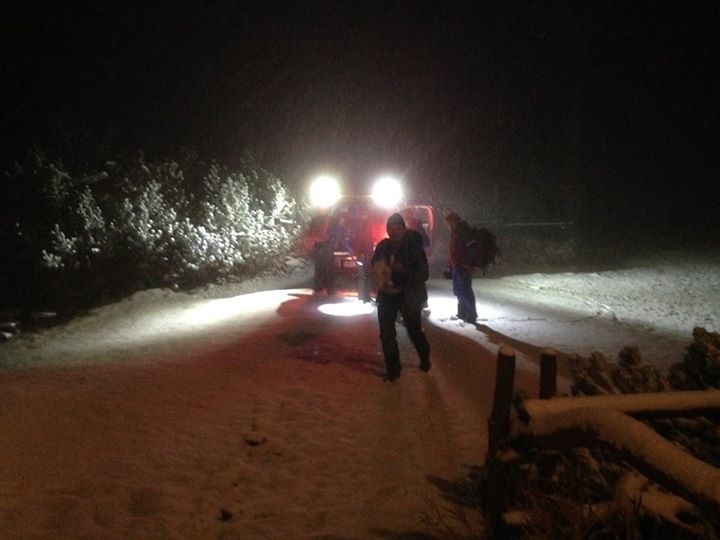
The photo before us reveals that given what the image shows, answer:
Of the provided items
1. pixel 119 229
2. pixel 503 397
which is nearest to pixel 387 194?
pixel 119 229

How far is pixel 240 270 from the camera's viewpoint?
15.7 metres

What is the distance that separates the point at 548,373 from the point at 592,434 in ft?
3.09

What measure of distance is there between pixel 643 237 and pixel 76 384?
2499 centimetres

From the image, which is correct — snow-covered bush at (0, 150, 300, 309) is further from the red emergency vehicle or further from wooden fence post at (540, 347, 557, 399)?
wooden fence post at (540, 347, 557, 399)

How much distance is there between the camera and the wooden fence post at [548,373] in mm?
3793

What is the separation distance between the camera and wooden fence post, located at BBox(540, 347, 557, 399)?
3.79m

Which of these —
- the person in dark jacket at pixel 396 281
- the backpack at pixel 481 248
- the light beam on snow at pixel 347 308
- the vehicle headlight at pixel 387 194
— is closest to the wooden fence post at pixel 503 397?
the person in dark jacket at pixel 396 281

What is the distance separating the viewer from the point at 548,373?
3.81 metres

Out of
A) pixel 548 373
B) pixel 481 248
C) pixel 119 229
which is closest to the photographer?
pixel 548 373

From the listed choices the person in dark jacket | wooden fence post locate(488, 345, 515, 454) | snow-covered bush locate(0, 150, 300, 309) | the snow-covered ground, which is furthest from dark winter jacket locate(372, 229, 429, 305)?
snow-covered bush locate(0, 150, 300, 309)

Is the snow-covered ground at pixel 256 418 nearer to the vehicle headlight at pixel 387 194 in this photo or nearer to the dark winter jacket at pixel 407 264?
the dark winter jacket at pixel 407 264

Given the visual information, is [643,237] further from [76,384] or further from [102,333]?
[76,384]

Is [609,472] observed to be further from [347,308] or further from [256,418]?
[347,308]

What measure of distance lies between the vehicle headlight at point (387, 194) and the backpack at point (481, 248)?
3799mm
